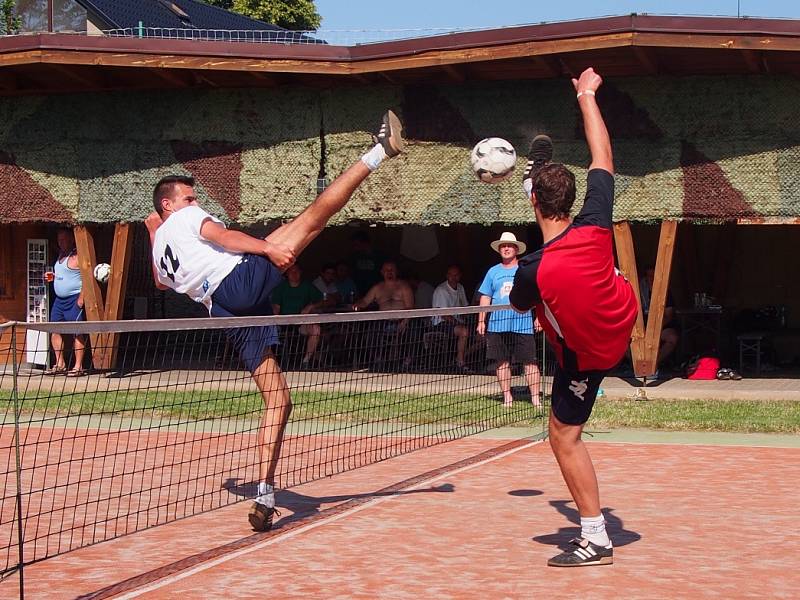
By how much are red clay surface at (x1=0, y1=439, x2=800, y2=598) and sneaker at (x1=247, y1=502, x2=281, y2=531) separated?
78mm

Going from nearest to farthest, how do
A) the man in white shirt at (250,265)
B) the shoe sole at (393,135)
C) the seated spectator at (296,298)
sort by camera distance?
the man in white shirt at (250,265) < the shoe sole at (393,135) < the seated spectator at (296,298)

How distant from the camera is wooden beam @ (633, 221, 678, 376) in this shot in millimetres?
15258

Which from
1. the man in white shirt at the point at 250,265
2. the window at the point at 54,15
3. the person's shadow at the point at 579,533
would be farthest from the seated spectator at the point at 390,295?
the window at the point at 54,15

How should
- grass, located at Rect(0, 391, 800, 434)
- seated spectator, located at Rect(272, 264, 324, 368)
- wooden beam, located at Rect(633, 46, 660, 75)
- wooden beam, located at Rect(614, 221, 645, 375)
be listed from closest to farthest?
grass, located at Rect(0, 391, 800, 434) → wooden beam, located at Rect(633, 46, 660, 75) → wooden beam, located at Rect(614, 221, 645, 375) → seated spectator, located at Rect(272, 264, 324, 368)

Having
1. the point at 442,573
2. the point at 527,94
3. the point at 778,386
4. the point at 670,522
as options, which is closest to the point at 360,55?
the point at 527,94

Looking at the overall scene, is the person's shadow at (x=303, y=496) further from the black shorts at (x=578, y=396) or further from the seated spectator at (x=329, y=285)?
the seated spectator at (x=329, y=285)

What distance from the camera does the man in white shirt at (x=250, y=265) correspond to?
7188mm

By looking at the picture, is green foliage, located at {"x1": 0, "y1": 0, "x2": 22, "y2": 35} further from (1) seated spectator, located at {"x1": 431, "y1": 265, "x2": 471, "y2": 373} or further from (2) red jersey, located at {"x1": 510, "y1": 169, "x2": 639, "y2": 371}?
(2) red jersey, located at {"x1": 510, "y1": 169, "x2": 639, "y2": 371}

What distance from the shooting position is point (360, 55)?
610 inches

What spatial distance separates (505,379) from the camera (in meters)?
13.3

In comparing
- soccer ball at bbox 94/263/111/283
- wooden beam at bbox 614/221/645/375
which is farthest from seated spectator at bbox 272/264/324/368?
wooden beam at bbox 614/221/645/375

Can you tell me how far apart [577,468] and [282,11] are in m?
42.8

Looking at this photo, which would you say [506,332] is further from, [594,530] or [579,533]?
[594,530]

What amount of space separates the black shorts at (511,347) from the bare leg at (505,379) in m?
0.09
